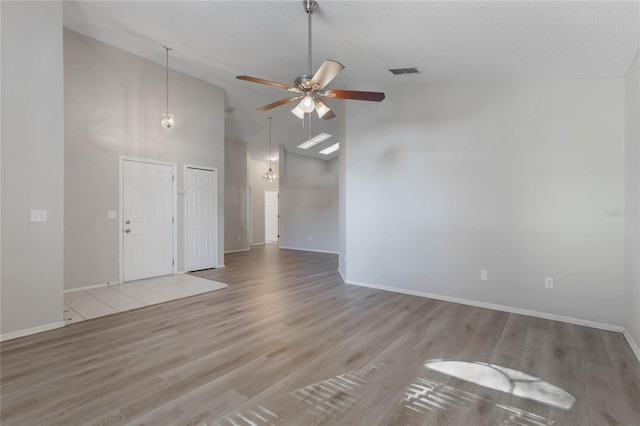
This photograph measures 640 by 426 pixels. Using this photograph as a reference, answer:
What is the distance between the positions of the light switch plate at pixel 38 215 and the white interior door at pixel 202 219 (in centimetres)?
275

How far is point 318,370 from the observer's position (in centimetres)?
234

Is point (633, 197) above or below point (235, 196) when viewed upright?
below

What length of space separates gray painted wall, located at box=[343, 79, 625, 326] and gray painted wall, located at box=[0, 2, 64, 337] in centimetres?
375

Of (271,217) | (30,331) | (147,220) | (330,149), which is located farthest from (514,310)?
(271,217)

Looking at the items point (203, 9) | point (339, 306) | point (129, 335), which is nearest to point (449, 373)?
point (339, 306)

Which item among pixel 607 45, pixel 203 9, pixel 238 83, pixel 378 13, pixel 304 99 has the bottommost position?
pixel 304 99

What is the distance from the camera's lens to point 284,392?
2053 millimetres

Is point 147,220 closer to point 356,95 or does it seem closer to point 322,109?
point 322,109

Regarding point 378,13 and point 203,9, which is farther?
point 203,9

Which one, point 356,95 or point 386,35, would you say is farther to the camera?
point 386,35

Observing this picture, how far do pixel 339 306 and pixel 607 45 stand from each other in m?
3.83

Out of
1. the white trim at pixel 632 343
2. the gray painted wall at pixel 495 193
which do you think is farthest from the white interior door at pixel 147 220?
the white trim at pixel 632 343

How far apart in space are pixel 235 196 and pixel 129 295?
17.7 ft

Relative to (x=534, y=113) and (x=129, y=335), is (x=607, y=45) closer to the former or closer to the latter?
(x=534, y=113)
